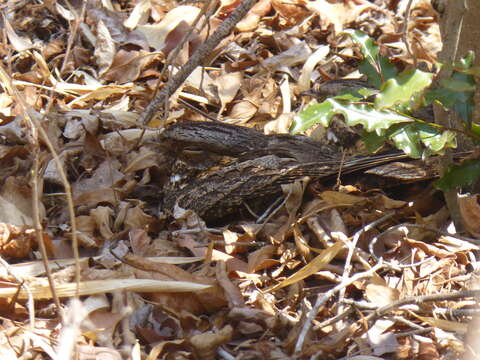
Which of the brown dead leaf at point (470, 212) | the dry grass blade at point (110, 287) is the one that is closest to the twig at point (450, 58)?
the brown dead leaf at point (470, 212)

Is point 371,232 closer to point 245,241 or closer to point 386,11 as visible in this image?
point 245,241

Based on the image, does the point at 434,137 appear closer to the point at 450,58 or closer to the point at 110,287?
the point at 450,58

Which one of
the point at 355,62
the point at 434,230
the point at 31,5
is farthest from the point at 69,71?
the point at 434,230

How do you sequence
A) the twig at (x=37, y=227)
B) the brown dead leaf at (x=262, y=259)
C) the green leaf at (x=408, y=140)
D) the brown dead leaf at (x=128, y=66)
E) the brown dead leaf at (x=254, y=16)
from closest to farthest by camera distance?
the twig at (x=37, y=227) → the green leaf at (x=408, y=140) → the brown dead leaf at (x=262, y=259) → the brown dead leaf at (x=128, y=66) → the brown dead leaf at (x=254, y=16)

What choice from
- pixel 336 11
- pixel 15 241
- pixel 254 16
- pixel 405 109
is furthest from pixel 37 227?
pixel 336 11

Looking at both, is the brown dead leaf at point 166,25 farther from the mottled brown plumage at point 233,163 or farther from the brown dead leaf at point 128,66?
the mottled brown plumage at point 233,163
